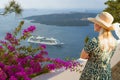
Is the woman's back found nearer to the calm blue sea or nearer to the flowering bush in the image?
the flowering bush

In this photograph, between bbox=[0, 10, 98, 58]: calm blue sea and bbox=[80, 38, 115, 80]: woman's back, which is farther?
bbox=[0, 10, 98, 58]: calm blue sea

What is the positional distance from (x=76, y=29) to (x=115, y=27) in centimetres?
8390

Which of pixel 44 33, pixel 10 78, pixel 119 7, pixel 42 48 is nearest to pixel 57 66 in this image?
pixel 42 48

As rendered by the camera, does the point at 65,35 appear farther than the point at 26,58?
Yes

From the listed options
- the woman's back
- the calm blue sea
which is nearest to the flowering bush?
the woman's back

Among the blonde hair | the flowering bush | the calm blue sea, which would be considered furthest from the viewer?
the calm blue sea

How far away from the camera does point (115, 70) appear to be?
5402mm

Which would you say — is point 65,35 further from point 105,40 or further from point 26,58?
Result: point 105,40

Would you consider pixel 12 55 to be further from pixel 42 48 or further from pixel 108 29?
pixel 108 29

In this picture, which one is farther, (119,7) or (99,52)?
(119,7)

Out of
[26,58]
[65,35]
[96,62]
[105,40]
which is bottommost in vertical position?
[65,35]

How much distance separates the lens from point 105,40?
3.16 metres

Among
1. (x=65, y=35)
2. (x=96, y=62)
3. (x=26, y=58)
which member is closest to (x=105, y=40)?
(x=96, y=62)

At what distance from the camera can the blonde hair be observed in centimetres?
315
